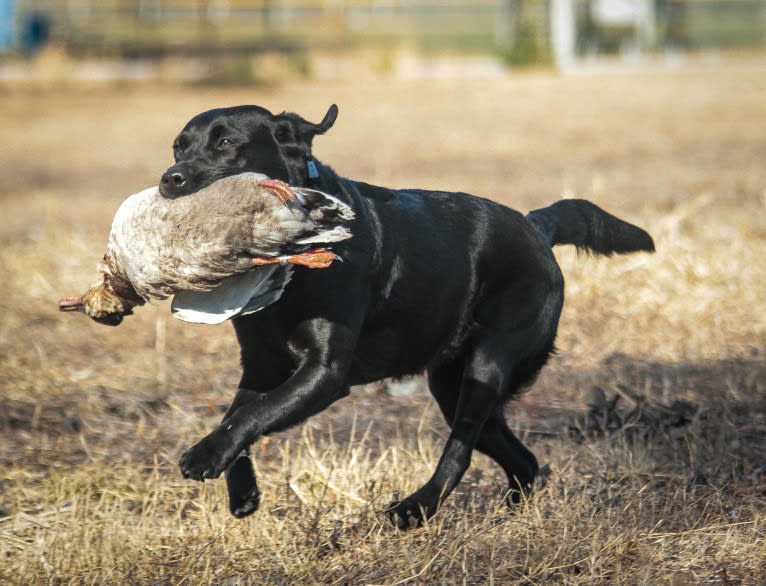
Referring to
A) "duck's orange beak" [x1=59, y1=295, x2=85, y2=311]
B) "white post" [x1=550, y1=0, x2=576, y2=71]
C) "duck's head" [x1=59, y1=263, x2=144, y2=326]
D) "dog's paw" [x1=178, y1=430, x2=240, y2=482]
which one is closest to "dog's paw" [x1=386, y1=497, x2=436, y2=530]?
"dog's paw" [x1=178, y1=430, x2=240, y2=482]

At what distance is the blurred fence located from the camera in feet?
92.9

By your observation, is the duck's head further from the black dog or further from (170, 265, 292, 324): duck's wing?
the black dog

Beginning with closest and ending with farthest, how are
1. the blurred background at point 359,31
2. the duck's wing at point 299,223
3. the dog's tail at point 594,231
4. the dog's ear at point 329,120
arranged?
the duck's wing at point 299,223 < the dog's ear at point 329,120 < the dog's tail at point 594,231 < the blurred background at point 359,31

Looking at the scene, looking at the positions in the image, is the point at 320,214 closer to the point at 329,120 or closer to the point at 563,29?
the point at 329,120

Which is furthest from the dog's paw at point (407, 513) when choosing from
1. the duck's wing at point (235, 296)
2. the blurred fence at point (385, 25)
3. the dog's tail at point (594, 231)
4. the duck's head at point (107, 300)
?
the blurred fence at point (385, 25)

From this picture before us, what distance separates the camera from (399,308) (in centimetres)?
427

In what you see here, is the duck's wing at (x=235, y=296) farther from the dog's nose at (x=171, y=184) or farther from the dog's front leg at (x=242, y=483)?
the dog's front leg at (x=242, y=483)

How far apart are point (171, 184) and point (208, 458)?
35.3 inches

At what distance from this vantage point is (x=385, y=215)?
4293 mm

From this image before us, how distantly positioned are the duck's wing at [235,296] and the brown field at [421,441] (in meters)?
0.77

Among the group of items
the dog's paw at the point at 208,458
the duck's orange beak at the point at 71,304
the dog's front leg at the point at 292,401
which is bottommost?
the dog's paw at the point at 208,458

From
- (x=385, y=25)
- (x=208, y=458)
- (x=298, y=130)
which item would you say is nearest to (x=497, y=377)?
(x=298, y=130)

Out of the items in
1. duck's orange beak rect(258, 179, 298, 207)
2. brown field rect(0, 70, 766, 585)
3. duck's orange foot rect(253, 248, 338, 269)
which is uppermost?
duck's orange beak rect(258, 179, 298, 207)

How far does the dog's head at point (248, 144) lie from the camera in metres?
3.96
